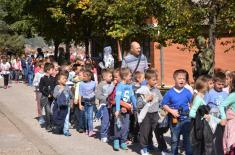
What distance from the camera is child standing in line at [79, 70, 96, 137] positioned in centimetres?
1151

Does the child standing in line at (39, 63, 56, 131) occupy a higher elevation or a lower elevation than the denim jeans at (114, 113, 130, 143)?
higher

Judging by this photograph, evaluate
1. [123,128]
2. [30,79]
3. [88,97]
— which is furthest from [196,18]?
[30,79]

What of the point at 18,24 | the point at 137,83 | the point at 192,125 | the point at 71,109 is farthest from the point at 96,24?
the point at 192,125

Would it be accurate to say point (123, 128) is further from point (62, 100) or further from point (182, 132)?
point (62, 100)

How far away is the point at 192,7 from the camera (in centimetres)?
1595

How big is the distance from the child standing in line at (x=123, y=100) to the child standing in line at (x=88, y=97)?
176 centimetres

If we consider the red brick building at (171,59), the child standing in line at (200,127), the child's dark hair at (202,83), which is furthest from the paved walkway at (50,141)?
the red brick building at (171,59)

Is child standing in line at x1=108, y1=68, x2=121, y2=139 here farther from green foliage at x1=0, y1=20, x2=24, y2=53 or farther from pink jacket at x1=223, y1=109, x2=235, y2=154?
green foliage at x1=0, y1=20, x2=24, y2=53

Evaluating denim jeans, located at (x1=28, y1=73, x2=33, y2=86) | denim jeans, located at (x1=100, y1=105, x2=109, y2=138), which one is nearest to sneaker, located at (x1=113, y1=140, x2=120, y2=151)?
denim jeans, located at (x1=100, y1=105, x2=109, y2=138)

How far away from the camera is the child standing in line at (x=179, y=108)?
28.2 ft

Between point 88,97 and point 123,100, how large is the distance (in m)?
1.89

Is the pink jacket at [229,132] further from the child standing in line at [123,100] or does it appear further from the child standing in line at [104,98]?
the child standing in line at [104,98]

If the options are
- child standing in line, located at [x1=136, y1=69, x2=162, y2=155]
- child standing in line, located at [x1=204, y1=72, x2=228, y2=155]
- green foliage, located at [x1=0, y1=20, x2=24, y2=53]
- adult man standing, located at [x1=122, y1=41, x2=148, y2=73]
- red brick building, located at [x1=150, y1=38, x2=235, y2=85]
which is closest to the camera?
child standing in line, located at [x1=204, y1=72, x2=228, y2=155]

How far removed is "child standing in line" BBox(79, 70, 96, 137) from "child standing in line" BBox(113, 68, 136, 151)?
1.76 metres
